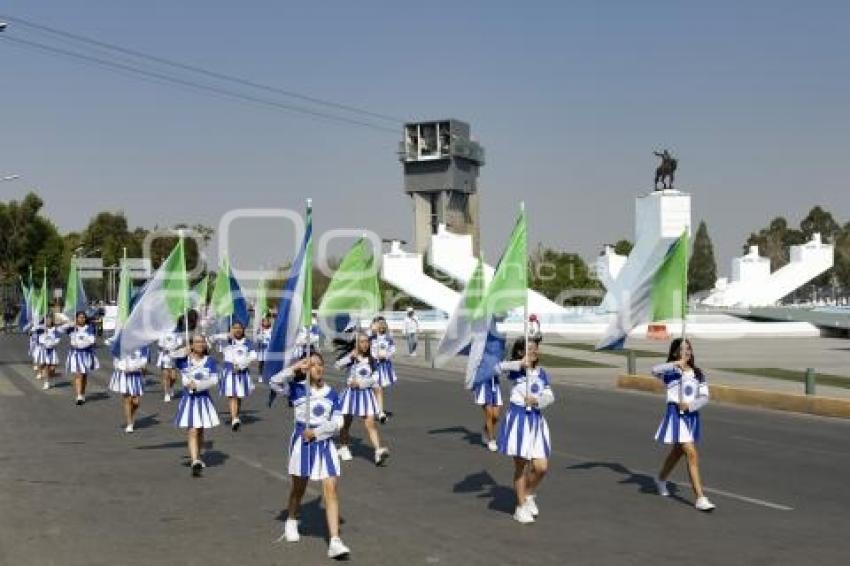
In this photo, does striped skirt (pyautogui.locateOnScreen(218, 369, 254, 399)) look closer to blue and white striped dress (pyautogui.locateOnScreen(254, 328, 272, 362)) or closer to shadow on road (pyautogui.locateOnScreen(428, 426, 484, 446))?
blue and white striped dress (pyautogui.locateOnScreen(254, 328, 272, 362))

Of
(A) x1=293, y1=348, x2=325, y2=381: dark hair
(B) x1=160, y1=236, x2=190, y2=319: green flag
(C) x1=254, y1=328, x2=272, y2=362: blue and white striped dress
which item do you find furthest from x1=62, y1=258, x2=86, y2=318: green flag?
(A) x1=293, y1=348, x2=325, y2=381: dark hair

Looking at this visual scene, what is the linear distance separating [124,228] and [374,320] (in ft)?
326

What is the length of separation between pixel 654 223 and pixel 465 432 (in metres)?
39.2

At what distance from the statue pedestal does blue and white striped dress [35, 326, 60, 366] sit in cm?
3366

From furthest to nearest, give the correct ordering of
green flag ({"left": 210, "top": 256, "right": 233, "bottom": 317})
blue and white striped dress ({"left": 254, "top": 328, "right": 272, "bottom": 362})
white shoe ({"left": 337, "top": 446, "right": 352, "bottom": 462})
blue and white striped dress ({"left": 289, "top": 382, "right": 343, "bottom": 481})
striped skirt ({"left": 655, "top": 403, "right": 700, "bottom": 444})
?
blue and white striped dress ({"left": 254, "top": 328, "right": 272, "bottom": 362}) < green flag ({"left": 210, "top": 256, "right": 233, "bottom": 317}) < white shoe ({"left": 337, "top": 446, "right": 352, "bottom": 462}) < striped skirt ({"left": 655, "top": 403, "right": 700, "bottom": 444}) < blue and white striped dress ({"left": 289, "top": 382, "right": 343, "bottom": 481})

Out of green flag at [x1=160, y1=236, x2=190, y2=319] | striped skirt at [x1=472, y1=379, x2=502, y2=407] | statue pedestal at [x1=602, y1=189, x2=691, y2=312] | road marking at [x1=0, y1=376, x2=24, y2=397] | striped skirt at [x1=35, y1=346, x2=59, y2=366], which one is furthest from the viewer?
statue pedestal at [x1=602, y1=189, x2=691, y2=312]

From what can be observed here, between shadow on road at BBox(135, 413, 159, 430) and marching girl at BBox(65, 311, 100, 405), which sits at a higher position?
marching girl at BBox(65, 311, 100, 405)

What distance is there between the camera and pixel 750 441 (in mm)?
15375

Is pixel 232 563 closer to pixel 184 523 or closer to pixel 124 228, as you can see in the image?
pixel 184 523

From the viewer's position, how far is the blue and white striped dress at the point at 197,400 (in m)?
12.2

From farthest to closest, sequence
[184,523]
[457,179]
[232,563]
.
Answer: [457,179], [184,523], [232,563]

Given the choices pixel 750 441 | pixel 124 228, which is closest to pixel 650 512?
pixel 750 441

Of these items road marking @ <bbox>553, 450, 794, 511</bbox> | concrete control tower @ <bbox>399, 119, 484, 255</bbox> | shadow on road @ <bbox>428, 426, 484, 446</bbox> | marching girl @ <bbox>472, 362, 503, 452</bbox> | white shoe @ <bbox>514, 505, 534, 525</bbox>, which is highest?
concrete control tower @ <bbox>399, 119, 484, 255</bbox>

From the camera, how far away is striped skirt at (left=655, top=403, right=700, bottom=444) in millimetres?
10477
